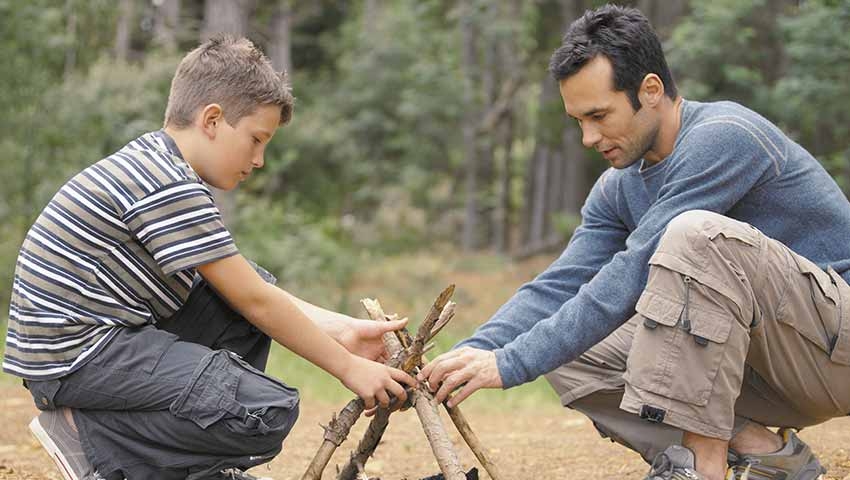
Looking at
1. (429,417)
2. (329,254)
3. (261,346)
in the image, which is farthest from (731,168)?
(329,254)

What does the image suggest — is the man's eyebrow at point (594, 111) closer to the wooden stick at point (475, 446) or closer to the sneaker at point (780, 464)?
the wooden stick at point (475, 446)

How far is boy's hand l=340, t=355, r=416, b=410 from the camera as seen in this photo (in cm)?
292

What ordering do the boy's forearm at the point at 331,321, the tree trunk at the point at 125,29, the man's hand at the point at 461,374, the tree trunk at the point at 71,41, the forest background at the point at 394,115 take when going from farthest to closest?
the tree trunk at the point at 125,29 < the tree trunk at the point at 71,41 < the forest background at the point at 394,115 < the boy's forearm at the point at 331,321 < the man's hand at the point at 461,374

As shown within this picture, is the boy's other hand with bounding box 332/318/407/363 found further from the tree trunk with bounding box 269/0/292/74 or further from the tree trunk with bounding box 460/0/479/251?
the tree trunk with bounding box 269/0/292/74

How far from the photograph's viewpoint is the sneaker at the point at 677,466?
2.77m

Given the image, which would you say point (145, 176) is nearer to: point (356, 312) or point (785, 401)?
point (785, 401)

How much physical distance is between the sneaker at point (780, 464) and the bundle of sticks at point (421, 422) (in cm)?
75

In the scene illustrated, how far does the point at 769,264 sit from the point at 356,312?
7487mm

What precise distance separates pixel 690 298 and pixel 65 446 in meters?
1.86

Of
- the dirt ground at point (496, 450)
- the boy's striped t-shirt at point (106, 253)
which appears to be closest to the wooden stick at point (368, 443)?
the dirt ground at point (496, 450)

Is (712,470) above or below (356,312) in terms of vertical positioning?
above

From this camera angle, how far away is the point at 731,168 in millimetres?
2982

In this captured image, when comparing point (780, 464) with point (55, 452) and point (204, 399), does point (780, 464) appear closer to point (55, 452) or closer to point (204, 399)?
point (204, 399)

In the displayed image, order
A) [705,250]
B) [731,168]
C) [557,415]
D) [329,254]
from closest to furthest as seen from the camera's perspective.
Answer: [705,250] < [731,168] < [557,415] < [329,254]
